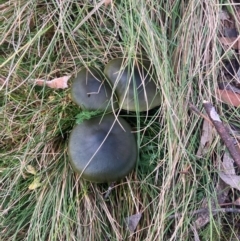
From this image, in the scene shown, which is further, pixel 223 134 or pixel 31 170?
pixel 31 170

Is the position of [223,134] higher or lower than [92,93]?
lower

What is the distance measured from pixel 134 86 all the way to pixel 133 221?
0.63 m

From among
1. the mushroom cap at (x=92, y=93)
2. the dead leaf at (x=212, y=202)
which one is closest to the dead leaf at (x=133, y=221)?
the dead leaf at (x=212, y=202)

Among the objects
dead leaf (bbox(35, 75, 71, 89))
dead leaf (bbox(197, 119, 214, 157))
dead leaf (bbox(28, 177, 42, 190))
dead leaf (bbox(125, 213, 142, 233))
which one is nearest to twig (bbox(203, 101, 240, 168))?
dead leaf (bbox(197, 119, 214, 157))

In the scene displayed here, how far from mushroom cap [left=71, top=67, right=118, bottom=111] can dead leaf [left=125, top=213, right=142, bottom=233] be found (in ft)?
1.68

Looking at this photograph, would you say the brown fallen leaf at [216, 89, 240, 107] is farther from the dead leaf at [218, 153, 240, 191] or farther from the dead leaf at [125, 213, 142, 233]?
the dead leaf at [125, 213, 142, 233]

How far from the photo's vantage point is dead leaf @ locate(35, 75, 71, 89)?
6.17 feet

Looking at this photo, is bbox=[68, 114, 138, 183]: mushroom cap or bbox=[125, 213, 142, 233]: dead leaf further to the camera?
bbox=[125, 213, 142, 233]: dead leaf

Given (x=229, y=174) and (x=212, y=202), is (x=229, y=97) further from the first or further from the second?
(x=212, y=202)

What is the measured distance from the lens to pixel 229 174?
1.83 meters

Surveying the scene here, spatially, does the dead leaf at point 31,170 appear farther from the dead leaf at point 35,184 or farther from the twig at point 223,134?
the twig at point 223,134

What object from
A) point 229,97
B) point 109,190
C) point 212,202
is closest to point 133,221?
point 109,190

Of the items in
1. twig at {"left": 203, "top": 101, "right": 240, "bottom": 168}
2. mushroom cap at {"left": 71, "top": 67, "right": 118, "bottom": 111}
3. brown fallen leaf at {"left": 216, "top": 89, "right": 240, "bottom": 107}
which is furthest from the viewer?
brown fallen leaf at {"left": 216, "top": 89, "right": 240, "bottom": 107}

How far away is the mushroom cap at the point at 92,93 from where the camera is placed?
68.4 inches
